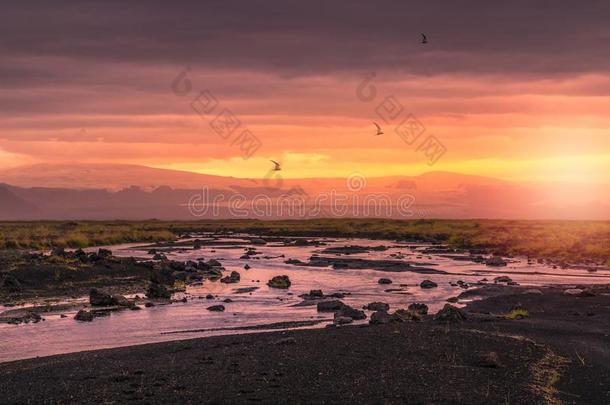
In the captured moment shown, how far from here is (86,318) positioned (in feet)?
110

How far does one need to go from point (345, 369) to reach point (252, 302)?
19907mm

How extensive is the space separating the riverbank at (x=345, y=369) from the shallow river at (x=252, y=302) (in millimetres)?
3376

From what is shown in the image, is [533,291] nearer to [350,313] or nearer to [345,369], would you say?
[350,313]

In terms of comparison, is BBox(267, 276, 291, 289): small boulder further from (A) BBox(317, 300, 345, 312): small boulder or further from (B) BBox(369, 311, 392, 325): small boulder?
(B) BBox(369, 311, 392, 325): small boulder

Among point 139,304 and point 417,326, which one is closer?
point 417,326

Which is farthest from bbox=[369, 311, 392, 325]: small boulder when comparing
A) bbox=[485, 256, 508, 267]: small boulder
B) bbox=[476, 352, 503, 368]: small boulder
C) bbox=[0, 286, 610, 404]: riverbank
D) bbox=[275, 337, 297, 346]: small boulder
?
bbox=[485, 256, 508, 267]: small boulder

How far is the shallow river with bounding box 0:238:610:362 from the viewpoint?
28.8 m

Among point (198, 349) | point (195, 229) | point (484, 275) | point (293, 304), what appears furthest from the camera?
point (195, 229)

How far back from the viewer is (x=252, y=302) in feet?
135

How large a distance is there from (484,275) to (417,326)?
29960 millimetres

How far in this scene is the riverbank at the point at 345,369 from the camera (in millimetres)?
18812

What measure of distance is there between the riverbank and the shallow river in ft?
11.1

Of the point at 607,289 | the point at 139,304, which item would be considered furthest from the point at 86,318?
the point at 607,289

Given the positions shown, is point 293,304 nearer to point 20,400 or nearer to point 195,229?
point 20,400
